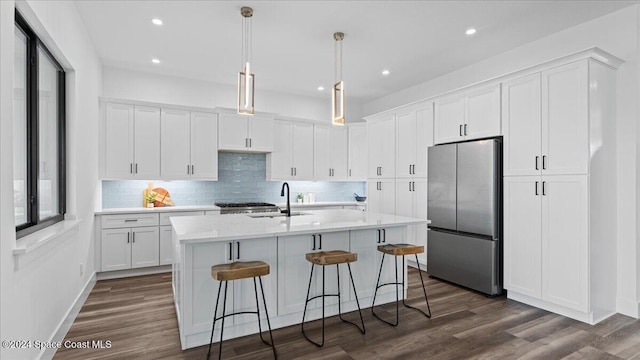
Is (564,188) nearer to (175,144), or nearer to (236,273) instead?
(236,273)

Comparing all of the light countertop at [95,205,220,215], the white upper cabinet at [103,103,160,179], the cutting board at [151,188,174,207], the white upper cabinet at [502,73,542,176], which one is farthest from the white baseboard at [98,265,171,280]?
the white upper cabinet at [502,73,542,176]

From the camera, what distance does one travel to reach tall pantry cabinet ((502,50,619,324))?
3.13 m

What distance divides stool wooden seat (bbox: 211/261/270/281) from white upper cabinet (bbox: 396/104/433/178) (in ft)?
10.4

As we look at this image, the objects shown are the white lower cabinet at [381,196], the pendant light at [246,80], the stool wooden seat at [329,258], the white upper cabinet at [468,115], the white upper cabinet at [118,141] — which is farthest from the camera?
the white lower cabinet at [381,196]

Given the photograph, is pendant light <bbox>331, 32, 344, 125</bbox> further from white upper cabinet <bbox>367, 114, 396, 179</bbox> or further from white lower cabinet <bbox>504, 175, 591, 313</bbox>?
white lower cabinet <bbox>504, 175, 591, 313</bbox>

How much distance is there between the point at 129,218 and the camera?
15.3 ft

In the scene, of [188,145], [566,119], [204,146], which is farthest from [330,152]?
[566,119]

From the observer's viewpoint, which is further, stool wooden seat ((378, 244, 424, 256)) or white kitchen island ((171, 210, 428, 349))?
stool wooden seat ((378, 244, 424, 256))

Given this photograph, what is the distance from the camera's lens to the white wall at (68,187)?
6.00 feet

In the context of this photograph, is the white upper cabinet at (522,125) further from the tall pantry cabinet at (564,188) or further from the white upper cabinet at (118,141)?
the white upper cabinet at (118,141)

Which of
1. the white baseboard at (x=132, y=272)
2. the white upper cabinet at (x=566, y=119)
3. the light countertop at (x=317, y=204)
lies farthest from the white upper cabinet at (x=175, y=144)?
the white upper cabinet at (x=566, y=119)

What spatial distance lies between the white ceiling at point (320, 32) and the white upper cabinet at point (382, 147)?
82 centimetres

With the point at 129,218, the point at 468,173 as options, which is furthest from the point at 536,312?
the point at 129,218

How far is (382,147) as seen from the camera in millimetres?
5656
